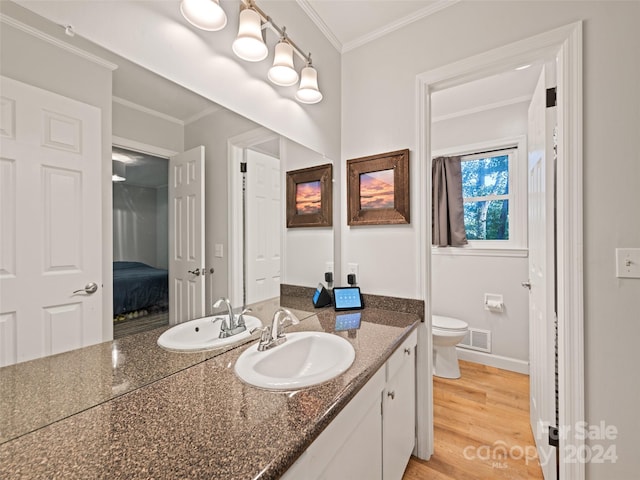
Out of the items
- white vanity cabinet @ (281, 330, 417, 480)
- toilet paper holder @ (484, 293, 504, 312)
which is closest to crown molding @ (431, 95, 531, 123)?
toilet paper holder @ (484, 293, 504, 312)

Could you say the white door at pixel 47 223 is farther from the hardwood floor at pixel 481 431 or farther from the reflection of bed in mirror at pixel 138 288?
the hardwood floor at pixel 481 431

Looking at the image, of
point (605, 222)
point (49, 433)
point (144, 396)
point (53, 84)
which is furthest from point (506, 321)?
point (53, 84)

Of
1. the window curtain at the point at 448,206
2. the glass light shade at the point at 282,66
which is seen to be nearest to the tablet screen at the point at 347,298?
the glass light shade at the point at 282,66

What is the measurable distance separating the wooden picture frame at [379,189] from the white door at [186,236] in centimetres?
104

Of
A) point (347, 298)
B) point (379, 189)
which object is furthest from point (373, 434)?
point (379, 189)

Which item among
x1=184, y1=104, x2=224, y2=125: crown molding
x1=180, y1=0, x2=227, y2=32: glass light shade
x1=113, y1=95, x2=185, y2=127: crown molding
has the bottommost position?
x1=113, y1=95, x2=185, y2=127: crown molding

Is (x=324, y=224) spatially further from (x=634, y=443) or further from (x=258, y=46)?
(x=634, y=443)

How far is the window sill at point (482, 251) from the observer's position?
2.53 metres

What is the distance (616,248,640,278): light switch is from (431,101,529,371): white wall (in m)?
1.47

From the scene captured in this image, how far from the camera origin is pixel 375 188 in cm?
177

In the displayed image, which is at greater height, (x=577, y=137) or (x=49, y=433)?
(x=577, y=137)

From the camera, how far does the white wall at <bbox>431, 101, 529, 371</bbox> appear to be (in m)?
2.54

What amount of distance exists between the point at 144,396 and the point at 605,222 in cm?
179

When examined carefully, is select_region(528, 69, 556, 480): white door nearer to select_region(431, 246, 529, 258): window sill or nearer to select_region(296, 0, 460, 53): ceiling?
select_region(296, 0, 460, 53): ceiling
